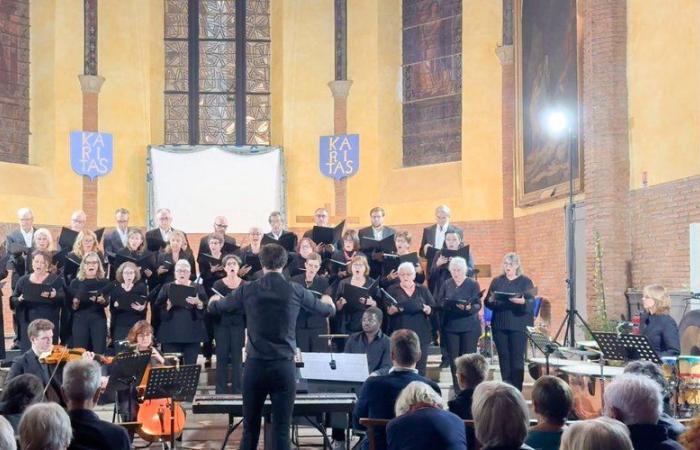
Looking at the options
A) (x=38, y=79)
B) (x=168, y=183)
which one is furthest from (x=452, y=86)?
(x=38, y=79)

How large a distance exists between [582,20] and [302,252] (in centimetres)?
526

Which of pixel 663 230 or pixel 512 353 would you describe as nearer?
pixel 512 353

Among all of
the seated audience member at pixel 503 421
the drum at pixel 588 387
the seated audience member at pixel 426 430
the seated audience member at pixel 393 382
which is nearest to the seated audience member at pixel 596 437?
the seated audience member at pixel 503 421

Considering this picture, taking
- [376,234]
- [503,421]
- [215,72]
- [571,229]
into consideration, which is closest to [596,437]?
[503,421]

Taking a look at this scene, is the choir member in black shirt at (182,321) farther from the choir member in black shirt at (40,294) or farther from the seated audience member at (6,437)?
the seated audience member at (6,437)

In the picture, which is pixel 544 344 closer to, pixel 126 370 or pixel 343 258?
pixel 343 258

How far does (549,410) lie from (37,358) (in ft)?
14.5

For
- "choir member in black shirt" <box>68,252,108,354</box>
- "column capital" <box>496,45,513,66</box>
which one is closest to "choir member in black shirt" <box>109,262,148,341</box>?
"choir member in black shirt" <box>68,252,108,354</box>

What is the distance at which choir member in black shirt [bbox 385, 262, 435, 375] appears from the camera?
9484mm

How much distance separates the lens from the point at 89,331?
9.60 metres

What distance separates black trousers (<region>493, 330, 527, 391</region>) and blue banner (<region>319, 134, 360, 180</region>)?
23.4 feet

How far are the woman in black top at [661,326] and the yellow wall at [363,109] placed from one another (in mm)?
8023

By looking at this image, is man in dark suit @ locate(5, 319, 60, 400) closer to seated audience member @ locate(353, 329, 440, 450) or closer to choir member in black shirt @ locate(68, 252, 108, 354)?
choir member in black shirt @ locate(68, 252, 108, 354)

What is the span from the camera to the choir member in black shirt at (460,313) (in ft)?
31.4
